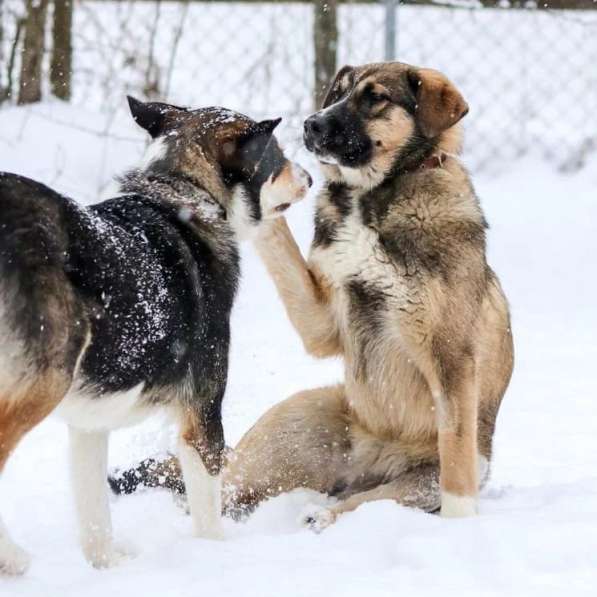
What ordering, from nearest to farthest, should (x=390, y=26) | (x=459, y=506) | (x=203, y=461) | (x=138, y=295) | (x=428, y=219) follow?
1. (x=138, y=295)
2. (x=203, y=461)
3. (x=459, y=506)
4. (x=428, y=219)
5. (x=390, y=26)

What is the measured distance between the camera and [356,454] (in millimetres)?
4609

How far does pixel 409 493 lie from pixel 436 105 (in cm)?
150

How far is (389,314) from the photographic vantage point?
169 inches

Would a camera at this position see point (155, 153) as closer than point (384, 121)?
Yes

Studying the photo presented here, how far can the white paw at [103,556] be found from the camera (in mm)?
3670

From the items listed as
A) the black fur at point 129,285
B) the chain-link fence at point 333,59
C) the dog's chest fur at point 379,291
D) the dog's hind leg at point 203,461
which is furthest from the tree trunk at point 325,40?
the dog's hind leg at point 203,461

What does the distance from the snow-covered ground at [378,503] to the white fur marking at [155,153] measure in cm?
128

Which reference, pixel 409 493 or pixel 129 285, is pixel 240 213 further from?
pixel 409 493

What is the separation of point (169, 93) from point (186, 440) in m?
5.14

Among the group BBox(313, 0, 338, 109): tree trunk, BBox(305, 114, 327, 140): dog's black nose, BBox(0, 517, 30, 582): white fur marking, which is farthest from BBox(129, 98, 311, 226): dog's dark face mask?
BBox(313, 0, 338, 109): tree trunk

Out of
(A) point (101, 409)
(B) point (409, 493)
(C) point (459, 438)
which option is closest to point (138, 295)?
(A) point (101, 409)

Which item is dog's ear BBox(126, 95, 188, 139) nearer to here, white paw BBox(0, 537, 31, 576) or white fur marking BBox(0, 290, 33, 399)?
white fur marking BBox(0, 290, 33, 399)

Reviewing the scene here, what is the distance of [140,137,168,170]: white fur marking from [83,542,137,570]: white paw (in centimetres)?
128

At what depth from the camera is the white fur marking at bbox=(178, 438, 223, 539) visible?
380cm
